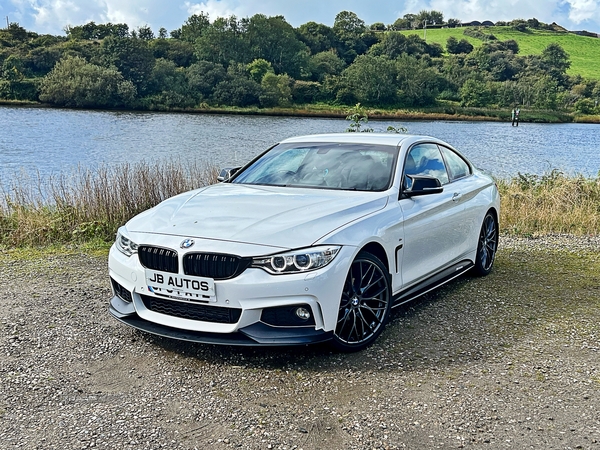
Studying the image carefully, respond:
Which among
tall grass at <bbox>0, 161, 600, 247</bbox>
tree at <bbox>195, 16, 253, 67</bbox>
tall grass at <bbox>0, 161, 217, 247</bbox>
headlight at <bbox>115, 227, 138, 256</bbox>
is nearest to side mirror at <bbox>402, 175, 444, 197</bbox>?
headlight at <bbox>115, 227, 138, 256</bbox>

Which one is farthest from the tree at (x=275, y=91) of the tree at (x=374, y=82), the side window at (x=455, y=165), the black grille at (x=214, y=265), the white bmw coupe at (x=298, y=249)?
the black grille at (x=214, y=265)

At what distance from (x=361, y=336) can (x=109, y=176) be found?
26.5 feet

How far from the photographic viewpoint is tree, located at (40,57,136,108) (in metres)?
64.8

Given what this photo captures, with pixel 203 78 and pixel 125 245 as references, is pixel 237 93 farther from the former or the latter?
pixel 125 245

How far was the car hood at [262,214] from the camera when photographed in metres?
4.09

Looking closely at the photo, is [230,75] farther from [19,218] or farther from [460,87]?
[19,218]

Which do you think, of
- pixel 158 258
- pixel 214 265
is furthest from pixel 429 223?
pixel 158 258

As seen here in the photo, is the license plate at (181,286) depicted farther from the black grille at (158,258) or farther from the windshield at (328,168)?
the windshield at (328,168)

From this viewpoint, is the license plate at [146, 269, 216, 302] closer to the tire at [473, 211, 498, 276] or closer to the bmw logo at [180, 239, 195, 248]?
the bmw logo at [180, 239, 195, 248]

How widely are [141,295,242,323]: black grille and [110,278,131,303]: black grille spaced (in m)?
0.22

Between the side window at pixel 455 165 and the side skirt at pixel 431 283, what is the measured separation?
945 millimetres

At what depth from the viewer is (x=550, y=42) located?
Answer: 13300cm

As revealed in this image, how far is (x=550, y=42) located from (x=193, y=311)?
147646 mm

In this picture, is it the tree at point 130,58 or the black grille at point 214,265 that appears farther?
the tree at point 130,58
